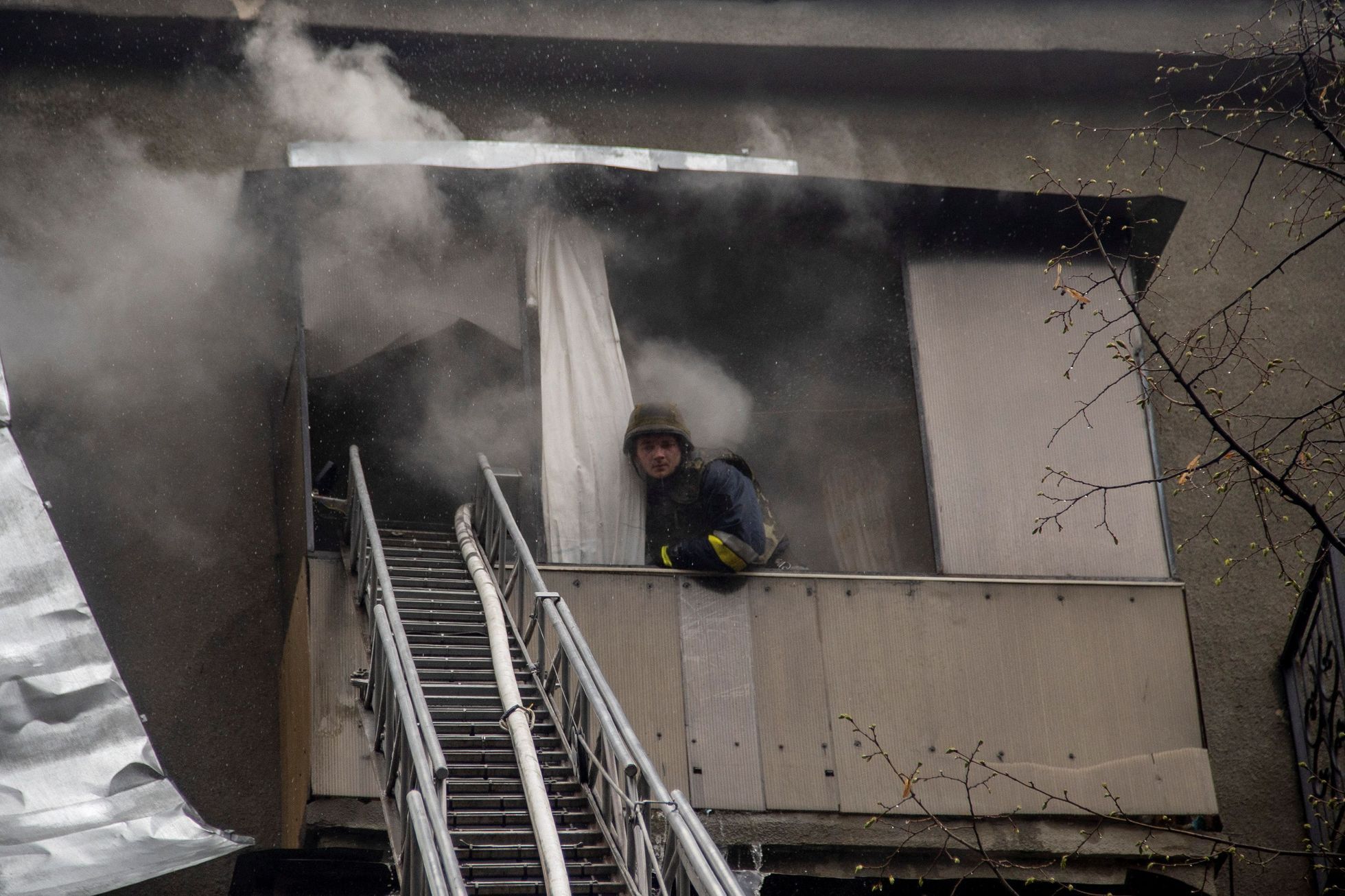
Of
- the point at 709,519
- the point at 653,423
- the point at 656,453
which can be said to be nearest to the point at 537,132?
the point at 653,423

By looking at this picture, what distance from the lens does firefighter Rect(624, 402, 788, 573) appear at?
9.19 meters

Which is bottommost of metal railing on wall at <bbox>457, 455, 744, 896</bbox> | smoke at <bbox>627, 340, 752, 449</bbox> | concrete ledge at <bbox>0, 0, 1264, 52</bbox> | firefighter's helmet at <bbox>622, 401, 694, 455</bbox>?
metal railing on wall at <bbox>457, 455, 744, 896</bbox>

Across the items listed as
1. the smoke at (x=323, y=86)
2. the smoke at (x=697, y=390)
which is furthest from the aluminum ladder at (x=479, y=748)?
the smoke at (x=323, y=86)

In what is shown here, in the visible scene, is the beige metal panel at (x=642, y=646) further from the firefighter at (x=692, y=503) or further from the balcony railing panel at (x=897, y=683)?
the firefighter at (x=692, y=503)

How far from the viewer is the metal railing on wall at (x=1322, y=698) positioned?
8.88m

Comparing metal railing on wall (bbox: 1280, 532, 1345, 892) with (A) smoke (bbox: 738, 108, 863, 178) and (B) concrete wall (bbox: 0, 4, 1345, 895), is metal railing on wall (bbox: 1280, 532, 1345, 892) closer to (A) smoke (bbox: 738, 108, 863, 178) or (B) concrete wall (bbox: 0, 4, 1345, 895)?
(B) concrete wall (bbox: 0, 4, 1345, 895)

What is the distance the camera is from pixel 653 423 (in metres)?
9.49

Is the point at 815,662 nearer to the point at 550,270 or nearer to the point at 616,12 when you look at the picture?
the point at 550,270

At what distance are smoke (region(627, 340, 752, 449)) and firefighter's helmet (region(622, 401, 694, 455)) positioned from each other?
122cm

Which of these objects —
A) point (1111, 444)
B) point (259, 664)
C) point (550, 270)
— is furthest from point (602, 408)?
point (1111, 444)

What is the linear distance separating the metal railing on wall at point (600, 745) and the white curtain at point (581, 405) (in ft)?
1.98

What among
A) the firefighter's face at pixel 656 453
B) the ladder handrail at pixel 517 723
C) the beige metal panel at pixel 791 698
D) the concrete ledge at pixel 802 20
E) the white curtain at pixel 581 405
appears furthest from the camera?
the concrete ledge at pixel 802 20

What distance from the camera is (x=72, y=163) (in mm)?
10453

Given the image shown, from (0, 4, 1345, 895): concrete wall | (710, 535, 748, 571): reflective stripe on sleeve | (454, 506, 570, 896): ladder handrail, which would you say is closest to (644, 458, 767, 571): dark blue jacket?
(710, 535, 748, 571): reflective stripe on sleeve
